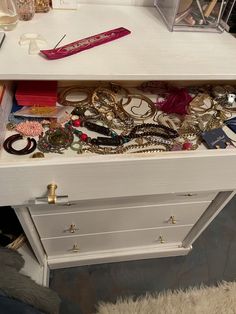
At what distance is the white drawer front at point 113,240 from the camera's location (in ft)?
2.72

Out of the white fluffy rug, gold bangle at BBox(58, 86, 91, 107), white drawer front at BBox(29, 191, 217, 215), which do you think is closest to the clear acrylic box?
gold bangle at BBox(58, 86, 91, 107)

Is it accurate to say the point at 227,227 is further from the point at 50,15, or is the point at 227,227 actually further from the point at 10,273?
the point at 50,15

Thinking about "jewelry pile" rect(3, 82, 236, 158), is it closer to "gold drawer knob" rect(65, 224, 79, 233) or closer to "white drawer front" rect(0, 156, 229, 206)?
"white drawer front" rect(0, 156, 229, 206)

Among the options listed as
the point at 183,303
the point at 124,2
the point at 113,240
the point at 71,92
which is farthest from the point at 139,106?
the point at 183,303

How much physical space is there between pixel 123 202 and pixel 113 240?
0.26 meters

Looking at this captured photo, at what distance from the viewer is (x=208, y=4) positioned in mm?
632

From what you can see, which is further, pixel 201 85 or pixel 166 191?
pixel 201 85

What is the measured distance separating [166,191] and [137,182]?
8cm

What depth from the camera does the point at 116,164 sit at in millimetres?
473

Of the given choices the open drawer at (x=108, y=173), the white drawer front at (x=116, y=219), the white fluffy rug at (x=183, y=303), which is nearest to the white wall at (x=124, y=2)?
the open drawer at (x=108, y=173)

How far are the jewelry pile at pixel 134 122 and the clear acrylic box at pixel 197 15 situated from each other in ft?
0.49

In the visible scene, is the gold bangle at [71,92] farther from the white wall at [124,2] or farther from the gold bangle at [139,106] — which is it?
the white wall at [124,2]

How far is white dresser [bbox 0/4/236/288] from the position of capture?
48 centimetres

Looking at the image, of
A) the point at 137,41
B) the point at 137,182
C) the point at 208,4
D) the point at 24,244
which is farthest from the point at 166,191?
the point at 24,244
